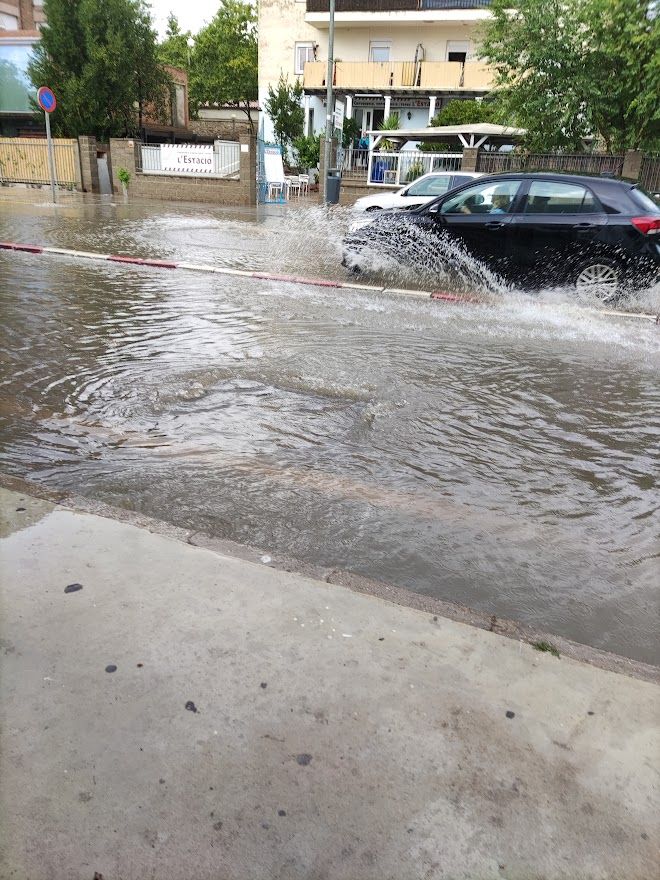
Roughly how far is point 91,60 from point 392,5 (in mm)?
15787

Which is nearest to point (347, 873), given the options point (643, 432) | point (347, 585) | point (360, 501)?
point (347, 585)

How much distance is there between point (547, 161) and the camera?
19328mm

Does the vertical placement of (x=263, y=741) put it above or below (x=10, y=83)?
below

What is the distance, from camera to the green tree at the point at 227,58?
162 feet

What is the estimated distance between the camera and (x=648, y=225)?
898 centimetres

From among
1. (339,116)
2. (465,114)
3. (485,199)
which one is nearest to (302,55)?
(339,116)

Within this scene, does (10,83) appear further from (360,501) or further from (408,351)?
(360,501)

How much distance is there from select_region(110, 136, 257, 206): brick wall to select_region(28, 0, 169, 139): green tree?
3.19m

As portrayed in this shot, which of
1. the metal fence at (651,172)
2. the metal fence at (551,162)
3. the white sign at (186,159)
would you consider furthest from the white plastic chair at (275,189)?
the metal fence at (651,172)

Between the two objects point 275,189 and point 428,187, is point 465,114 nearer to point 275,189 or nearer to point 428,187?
point 275,189

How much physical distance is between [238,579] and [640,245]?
328 inches

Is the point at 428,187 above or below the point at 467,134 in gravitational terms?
below

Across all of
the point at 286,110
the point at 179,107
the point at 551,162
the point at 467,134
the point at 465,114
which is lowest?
the point at 551,162

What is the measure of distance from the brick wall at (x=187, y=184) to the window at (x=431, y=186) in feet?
39.1
